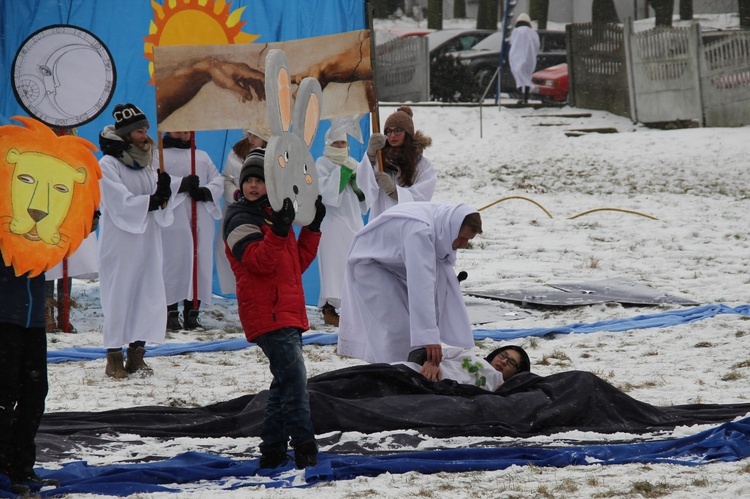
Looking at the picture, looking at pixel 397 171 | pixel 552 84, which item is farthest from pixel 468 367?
pixel 552 84

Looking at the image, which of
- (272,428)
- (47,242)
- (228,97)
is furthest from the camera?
(228,97)

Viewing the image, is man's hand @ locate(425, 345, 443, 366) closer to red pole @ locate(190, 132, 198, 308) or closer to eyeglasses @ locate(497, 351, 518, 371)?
eyeglasses @ locate(497, 351, 518, 371)

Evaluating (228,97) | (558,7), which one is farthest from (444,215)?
(558,7)

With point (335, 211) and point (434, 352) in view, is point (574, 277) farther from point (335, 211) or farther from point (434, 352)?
point (434, 352)

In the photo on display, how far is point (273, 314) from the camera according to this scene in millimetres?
4812

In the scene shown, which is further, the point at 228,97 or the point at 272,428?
the point at 228,97

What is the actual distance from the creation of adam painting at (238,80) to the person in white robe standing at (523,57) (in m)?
14.1

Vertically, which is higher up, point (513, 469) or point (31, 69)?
point (31, 69)

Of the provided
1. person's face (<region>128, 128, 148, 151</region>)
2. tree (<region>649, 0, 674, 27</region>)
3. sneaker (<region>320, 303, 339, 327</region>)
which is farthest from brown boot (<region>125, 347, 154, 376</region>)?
tree (<region>649, 0, 674, 27</region>)

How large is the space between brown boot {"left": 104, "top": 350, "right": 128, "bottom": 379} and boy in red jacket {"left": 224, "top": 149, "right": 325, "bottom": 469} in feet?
8.56

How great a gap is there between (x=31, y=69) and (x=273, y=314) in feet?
16.1

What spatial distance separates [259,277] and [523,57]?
18312 millimetres

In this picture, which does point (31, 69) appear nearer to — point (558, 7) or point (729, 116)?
point (729, 116)

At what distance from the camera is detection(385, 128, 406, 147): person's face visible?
8.38 meters
